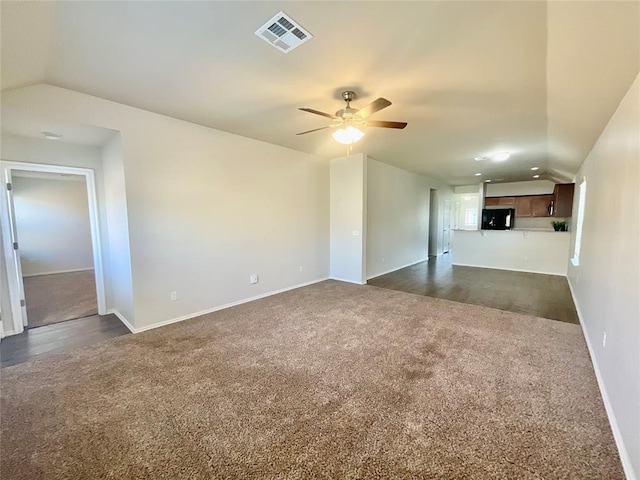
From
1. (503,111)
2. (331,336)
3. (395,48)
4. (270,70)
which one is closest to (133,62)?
(270,70)

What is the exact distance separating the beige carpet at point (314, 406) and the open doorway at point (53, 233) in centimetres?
409

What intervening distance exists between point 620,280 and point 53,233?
10.4m

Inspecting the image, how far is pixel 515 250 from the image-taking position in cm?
688

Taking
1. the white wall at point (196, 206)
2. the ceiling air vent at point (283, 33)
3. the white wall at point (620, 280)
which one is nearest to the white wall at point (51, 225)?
the white wall at point (196, 206)

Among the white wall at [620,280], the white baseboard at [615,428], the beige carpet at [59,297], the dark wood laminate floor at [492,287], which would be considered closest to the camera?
the white baseboard at [615,428]

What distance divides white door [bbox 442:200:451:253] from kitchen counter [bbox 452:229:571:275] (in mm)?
2244

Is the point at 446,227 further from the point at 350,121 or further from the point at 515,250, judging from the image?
the point at 350,121

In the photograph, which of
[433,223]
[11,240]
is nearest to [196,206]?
[11,240]

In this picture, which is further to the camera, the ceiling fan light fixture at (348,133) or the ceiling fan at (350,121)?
the ceiling fan light fixture at (348,133)

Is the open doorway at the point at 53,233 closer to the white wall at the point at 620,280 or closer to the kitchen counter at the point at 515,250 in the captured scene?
the white wall at the point at 620,280

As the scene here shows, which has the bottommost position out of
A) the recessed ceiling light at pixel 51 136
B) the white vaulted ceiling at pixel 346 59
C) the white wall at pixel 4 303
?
the white wall at pixel 4 303

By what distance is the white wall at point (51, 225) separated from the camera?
658cm

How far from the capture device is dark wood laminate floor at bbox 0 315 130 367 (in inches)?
112

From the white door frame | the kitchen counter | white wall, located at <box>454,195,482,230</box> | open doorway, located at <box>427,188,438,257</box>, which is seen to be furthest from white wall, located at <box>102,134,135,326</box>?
white wall, located at <box>454,195,482,230</box>
